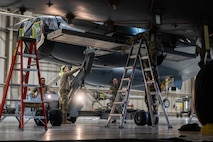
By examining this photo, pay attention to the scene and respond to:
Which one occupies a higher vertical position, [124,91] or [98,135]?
[124,91]

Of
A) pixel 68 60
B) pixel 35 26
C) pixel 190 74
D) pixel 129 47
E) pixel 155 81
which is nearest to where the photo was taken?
pixel 155 81

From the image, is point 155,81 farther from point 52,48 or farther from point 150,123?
point 52,48

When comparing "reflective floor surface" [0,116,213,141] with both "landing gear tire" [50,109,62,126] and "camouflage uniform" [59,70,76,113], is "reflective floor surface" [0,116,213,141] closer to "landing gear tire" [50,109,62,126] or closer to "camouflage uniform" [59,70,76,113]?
"landing gear tire" [50,109,62,126]

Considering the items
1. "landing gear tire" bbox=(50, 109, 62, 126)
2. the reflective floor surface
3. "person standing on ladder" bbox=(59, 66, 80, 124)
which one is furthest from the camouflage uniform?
the reflective floor surface

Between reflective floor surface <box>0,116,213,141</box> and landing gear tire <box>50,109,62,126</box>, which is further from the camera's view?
landing gear tire <box>50,109,62,126</box>

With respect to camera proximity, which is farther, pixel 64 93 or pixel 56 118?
pixel 64 93

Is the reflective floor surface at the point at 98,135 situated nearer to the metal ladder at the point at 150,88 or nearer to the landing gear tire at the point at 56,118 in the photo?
the metal ladder at the point at 150,88

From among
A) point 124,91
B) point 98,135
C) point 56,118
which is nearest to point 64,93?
point 56,118

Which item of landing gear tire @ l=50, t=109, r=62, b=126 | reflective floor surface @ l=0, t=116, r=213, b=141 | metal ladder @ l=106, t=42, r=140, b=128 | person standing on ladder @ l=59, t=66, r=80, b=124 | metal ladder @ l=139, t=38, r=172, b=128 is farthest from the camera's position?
person standing on ladder @ l=59, t=66, r=80, b=124

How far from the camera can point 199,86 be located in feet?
13.5

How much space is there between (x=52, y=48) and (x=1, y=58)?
1442 centimetres

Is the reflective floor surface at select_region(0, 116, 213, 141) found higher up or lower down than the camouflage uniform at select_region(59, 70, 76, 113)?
lower down

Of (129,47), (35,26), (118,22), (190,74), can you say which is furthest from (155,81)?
(190,74)

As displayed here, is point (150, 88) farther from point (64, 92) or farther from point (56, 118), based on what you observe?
point (64, 92)
